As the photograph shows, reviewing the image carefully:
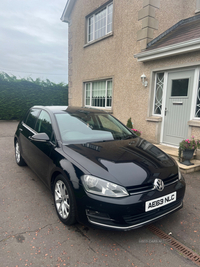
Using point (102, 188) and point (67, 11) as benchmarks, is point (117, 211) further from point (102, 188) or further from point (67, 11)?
Answer: point (67, 11)

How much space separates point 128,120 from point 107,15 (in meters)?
4.90

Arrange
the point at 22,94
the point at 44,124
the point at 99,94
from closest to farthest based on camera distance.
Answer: the point at 44,124 < the point at 99,94 < the point at 22,94

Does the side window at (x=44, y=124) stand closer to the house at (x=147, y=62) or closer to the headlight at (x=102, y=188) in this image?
the headlight at (x=102, y=188)

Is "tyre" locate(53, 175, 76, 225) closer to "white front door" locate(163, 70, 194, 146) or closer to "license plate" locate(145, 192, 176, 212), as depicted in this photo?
"license plate" locate(145, 192, 176, 212)

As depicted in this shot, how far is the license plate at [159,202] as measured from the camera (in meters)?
2.20

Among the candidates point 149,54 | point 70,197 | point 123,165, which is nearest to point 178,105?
point 149,54

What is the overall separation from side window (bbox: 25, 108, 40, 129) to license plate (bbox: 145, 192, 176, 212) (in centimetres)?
282

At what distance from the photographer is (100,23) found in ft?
29.6

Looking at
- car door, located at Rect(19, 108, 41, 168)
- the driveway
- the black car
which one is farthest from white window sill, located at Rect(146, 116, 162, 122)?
car door, located at Rect(19, 108, 41, 168)

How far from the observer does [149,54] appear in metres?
6.17

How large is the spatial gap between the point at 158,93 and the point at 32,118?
4178mm

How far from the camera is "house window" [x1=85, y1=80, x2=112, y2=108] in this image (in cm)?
883

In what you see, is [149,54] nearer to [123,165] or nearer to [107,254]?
[123,165]

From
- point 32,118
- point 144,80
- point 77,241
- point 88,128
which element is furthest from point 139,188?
point 144,80
